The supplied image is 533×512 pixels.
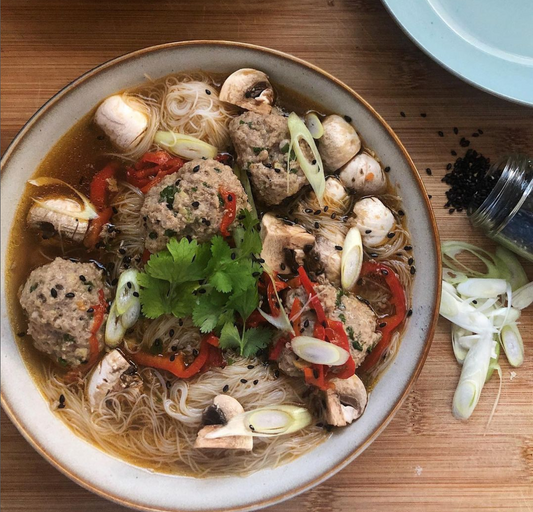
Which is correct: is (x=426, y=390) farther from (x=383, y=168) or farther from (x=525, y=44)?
(x=525, y=44)

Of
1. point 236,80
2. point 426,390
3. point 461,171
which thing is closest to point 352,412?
point 426,390

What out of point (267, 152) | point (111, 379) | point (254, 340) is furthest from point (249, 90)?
point (111, 379)

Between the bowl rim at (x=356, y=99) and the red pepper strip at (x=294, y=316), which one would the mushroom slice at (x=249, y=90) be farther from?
the red pepper strip at (x=294, y=316)

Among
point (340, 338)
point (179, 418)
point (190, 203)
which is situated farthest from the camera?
point (179, 418)

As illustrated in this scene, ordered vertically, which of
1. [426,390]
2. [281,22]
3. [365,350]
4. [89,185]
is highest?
[281,22]

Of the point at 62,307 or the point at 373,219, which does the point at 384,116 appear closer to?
the point at 373,219

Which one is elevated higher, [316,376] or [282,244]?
[282,244]

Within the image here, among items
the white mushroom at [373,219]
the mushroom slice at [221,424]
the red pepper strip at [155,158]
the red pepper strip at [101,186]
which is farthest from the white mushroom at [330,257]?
the red pepper strip at [101,186]
